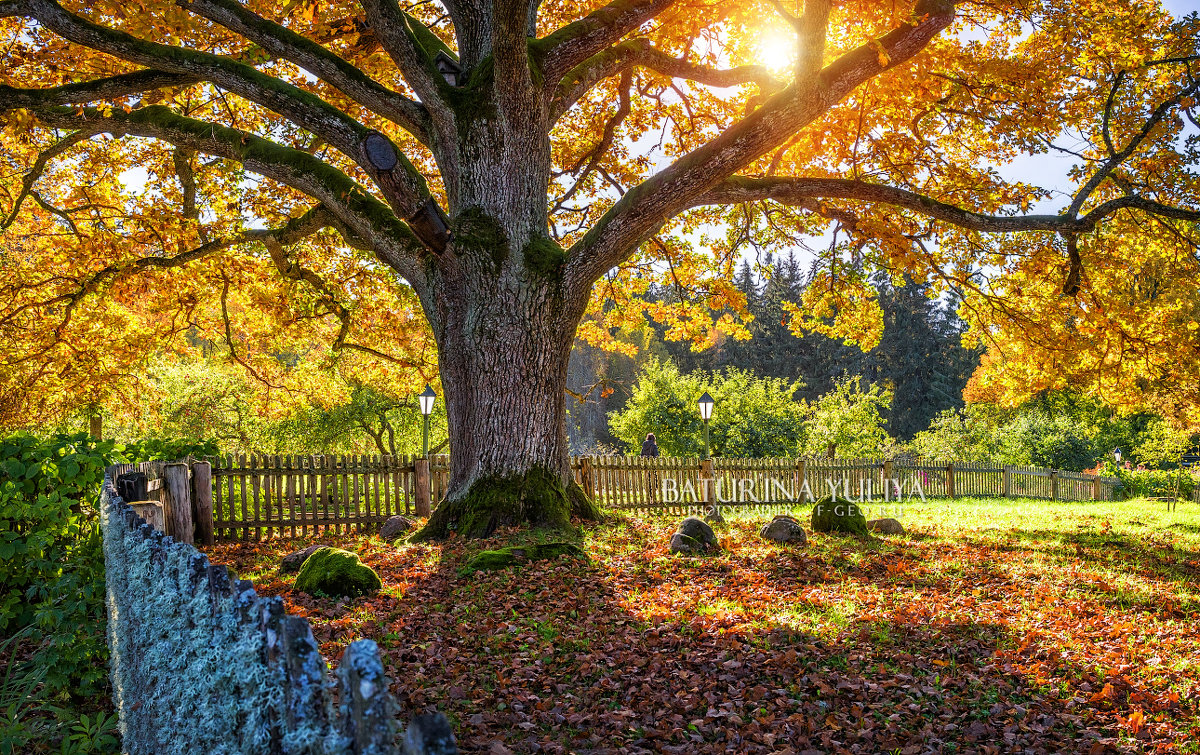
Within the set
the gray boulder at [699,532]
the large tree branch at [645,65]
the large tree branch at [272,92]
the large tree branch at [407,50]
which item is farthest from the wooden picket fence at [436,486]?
the large tree branch at [645,65]

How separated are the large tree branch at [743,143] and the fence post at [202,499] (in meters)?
6.00

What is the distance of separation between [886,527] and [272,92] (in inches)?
416

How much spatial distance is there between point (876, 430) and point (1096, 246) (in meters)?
16.4

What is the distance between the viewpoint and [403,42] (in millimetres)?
8680

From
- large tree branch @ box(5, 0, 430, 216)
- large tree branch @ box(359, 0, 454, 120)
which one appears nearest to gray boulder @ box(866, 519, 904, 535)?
large tree branch @ box(5, 0, 430, 216)

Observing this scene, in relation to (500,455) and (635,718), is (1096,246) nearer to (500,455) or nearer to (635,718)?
(500,455)

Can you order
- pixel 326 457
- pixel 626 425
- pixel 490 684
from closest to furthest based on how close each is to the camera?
1. pixel 490 684
2. pixel 326 457
3. pixel 626 425

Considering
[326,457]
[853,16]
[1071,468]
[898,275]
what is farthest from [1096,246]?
[1071,468]

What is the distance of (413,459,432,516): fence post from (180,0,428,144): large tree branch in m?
6.20

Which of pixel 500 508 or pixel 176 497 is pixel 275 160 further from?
pixel 500 508

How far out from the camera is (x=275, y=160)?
29.0ft

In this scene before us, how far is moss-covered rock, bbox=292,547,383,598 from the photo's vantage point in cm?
632

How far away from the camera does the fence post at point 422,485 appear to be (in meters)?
12.6

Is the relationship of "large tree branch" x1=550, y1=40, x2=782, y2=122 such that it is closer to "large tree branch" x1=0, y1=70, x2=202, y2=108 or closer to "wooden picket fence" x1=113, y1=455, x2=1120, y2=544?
"large tree branch" x1=0, y1=70, x2=202, y2=108
